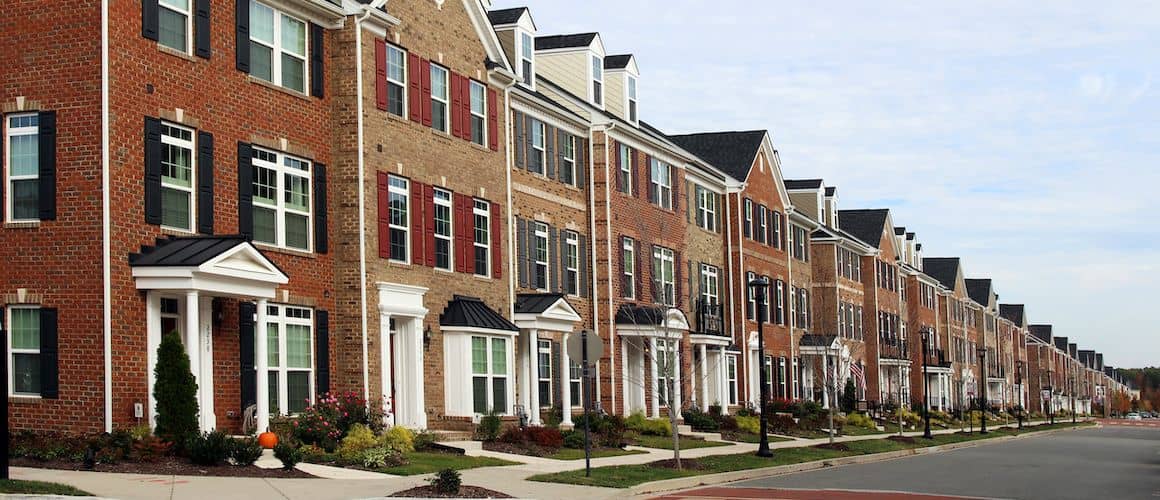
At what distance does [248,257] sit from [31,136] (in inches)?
159

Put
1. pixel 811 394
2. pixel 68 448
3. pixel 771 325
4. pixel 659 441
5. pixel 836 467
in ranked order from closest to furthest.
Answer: pixel 68 448 < pixel 836 467 < pixel 659 441 < pixel 771 325 < pixel 811 394

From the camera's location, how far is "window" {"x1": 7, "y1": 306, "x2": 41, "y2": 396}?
76.1 feet

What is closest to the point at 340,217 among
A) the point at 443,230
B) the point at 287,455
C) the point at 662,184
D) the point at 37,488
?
the point at 443,230

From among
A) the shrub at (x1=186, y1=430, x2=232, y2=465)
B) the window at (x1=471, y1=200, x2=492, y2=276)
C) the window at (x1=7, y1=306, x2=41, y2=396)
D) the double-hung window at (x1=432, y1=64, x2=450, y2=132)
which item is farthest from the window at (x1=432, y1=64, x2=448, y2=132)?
the shrub at (x1=186, y1=430, x2=232, y2=465)

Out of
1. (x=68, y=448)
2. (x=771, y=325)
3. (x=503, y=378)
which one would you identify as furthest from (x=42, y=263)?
(x=771, y=325)

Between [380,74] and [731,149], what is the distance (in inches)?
1204

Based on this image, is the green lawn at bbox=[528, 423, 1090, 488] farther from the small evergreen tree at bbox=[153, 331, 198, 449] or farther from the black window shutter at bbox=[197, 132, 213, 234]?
the black window shutter at bbox=[197, 132, 213, 234]

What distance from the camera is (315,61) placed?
28.7 m

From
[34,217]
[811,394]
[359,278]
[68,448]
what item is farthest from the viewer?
[811,394]

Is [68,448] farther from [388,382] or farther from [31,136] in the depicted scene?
[388,382]

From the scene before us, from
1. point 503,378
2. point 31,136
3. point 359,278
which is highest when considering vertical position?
point 31,136

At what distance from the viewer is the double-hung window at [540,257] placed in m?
38.8

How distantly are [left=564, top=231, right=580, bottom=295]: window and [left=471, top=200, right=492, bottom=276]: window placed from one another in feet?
20.6

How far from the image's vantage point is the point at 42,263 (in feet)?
75.7
